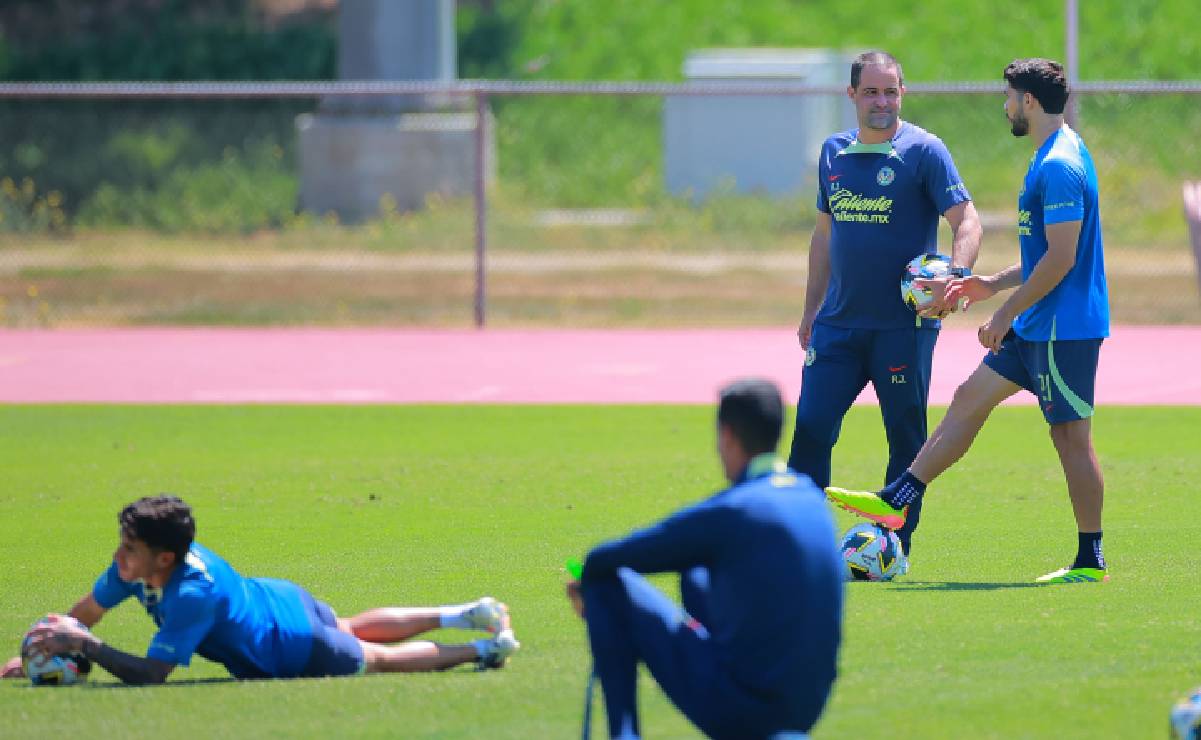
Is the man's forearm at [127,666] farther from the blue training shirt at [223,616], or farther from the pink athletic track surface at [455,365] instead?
the pink athletic track surface at [455,365]

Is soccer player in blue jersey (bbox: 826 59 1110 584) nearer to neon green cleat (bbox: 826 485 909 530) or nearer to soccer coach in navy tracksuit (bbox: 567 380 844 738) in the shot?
neon green cleat (bbox: 826 485 909 530)

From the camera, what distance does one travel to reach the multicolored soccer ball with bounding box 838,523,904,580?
8.23 m

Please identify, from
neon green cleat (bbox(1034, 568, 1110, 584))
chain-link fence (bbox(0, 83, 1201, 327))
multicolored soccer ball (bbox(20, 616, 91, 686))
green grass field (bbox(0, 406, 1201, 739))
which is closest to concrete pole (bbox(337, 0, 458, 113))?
chain-link fence (bbox(0, 83, 1201, 327))

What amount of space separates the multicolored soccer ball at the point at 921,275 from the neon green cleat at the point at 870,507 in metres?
0.90

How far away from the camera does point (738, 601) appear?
5074 millimetres

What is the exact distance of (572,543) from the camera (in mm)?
9227

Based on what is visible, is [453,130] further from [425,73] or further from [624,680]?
[624,680]

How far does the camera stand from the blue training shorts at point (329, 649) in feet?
21.7

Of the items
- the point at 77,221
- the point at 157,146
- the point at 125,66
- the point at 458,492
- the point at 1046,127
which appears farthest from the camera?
the point at 125,66

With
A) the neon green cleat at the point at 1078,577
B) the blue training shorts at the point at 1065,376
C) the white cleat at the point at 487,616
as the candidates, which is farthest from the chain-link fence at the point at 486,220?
the white cleat at the point at 487,616

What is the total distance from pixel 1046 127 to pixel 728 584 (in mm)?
3657

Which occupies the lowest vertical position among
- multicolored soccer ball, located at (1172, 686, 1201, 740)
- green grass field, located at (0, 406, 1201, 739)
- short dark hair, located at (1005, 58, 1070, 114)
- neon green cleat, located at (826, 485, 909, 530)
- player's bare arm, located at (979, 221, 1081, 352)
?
green grass field, located at (0, 406, 1201, 739)

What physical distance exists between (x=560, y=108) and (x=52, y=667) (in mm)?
28316

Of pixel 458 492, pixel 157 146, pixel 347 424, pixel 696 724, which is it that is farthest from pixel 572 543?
pixel 157 146
